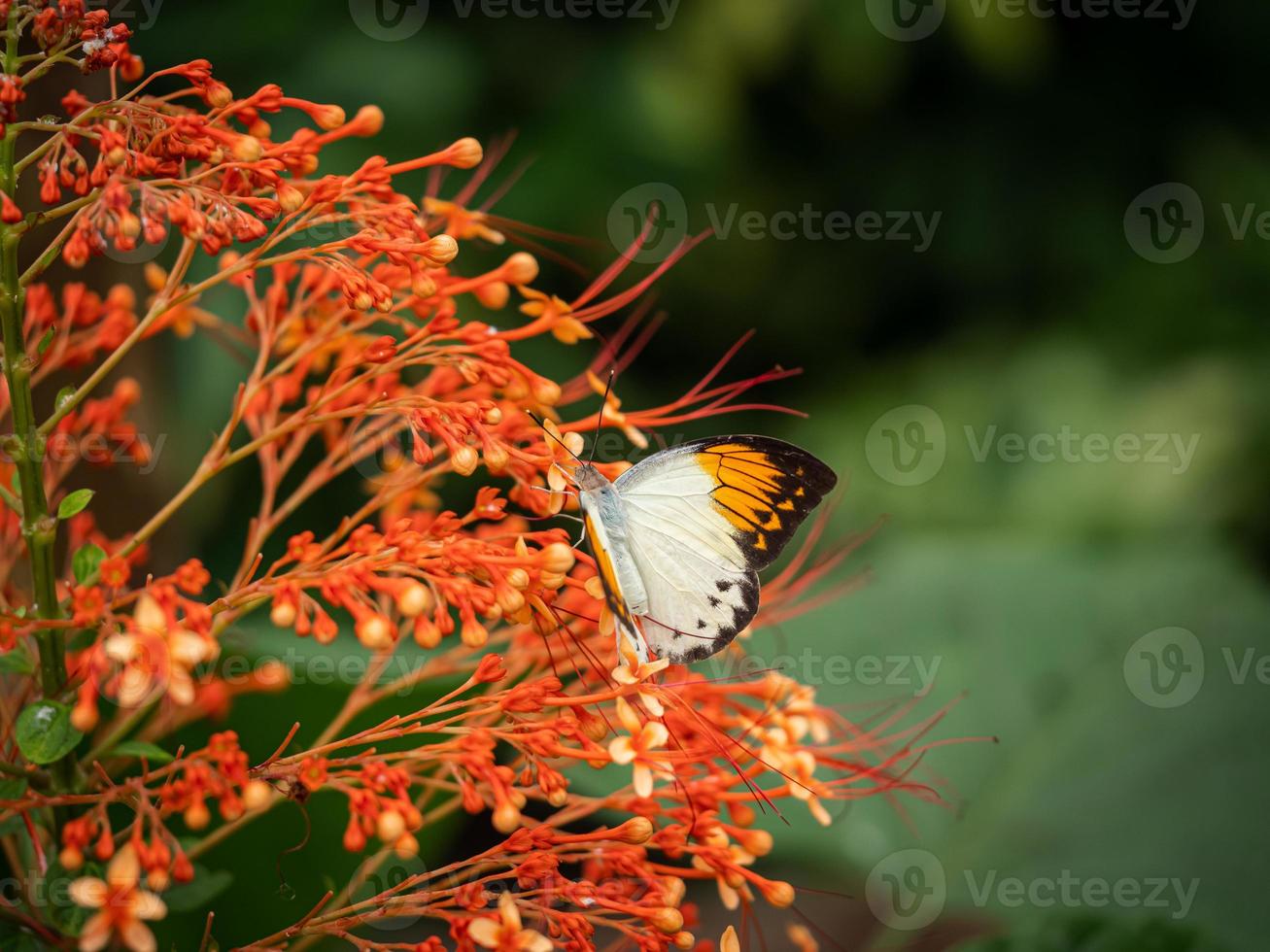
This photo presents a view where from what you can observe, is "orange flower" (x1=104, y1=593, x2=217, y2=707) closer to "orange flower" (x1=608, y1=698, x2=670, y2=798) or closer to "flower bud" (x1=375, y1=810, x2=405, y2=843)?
"flower bud" (x1=375, y1=810, x2=405, y2=843)

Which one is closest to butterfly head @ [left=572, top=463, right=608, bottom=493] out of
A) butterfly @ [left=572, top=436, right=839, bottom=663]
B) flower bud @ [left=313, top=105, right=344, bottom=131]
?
A: butterfly @ [left=572, top=436, right=839, bottom=663]

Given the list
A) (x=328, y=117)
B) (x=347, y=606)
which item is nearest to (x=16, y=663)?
(x=347, y=606)

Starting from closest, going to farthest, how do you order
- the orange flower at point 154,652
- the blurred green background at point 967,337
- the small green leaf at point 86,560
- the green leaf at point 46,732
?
1. the orange flower at point 154,652
2. the green leaf at point 46,732
3. the small green leaf at point 86,560
4. the blurred green background at point 967,337

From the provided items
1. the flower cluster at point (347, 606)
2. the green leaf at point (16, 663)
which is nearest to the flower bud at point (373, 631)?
the flower cluster at point (347, 606)

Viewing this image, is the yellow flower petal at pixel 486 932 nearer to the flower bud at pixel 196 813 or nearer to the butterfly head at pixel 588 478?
the flower bud at pixel 196 813

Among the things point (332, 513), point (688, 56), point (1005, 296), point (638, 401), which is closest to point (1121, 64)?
point (1005, 296)

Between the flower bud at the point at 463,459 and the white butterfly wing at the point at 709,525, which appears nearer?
the flower bud at the point at 463,459

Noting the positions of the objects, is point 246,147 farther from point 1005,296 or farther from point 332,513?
point 1005,296
